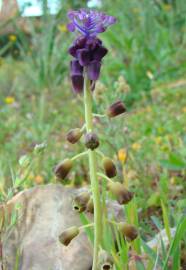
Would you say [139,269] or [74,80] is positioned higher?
[74,80]

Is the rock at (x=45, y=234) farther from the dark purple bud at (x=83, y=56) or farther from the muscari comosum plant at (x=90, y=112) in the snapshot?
the dark purple bud at (x=83, y=56)

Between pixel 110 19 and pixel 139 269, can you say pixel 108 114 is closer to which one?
pixel 110 19

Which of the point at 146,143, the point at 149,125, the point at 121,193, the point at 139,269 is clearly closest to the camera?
the point at 121,193

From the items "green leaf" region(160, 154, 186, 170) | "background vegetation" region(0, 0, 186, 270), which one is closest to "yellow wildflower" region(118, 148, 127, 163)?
"background vegetation" region(0, 0, 186, 270)

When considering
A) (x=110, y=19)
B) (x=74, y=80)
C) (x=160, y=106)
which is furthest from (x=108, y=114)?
(x=160, y=106)

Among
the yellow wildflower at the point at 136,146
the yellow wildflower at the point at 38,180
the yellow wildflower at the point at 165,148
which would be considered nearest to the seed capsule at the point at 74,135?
the yellow wildflower at the point at 38,180

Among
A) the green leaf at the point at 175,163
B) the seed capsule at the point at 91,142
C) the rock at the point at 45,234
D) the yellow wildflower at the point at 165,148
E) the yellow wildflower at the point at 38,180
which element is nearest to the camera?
the seed capsule at the point at 91,142
